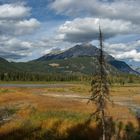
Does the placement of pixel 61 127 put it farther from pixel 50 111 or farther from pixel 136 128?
pixel 50 111

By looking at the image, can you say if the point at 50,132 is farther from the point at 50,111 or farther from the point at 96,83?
the point at 50,111

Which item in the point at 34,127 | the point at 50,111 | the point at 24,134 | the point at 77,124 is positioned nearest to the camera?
the point at 24,134

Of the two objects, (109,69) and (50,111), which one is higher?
(109,69)

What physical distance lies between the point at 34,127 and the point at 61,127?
2.47m

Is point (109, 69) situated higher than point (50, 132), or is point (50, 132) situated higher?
point (109, 69)

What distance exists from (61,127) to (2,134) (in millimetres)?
5867

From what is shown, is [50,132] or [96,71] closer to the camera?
[96,71]

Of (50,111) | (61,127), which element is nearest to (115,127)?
(61,127)

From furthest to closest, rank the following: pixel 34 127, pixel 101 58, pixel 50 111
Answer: pixel 50 111 → pixel 34 127 → pixel 101 58

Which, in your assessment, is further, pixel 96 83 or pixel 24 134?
pixel 24 134

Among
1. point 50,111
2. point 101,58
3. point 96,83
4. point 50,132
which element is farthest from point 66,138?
point 50,111

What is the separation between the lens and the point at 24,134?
1157 inches

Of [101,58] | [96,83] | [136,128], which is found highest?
[101,58]

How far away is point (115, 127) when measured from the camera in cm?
3647
